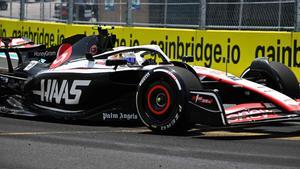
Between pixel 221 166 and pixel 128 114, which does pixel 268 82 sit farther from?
pixel 221 166

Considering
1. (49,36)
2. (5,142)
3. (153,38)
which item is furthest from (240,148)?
(49,36)

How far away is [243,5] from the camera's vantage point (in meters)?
14.6

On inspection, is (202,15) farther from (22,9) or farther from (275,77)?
(22,9)

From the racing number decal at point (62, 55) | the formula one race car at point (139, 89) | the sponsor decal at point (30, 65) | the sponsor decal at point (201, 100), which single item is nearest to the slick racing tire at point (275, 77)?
the formula one race car at point (139, 89)

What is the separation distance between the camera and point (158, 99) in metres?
7.89

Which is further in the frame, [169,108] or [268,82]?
[268,82]

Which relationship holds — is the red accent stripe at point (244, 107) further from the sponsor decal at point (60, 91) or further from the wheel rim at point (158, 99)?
the sponsor decal at point (60, 91)

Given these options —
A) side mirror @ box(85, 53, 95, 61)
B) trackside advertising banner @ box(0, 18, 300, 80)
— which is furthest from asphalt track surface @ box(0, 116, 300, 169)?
trackside advertising banner @ box(0, 18, 300, 80)

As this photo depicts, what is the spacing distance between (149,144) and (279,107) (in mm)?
1700

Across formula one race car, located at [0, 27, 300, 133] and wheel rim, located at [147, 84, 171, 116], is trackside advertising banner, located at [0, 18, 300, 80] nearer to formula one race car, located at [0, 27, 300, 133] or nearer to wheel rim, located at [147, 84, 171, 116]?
formula one race car, located at [0, 27, 300, 133]

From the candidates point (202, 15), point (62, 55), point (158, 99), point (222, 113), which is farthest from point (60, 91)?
point (202, 15)

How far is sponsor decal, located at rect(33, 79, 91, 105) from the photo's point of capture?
8.93m

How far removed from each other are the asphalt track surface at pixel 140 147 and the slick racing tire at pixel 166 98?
17 cm

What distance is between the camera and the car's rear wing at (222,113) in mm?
7395
